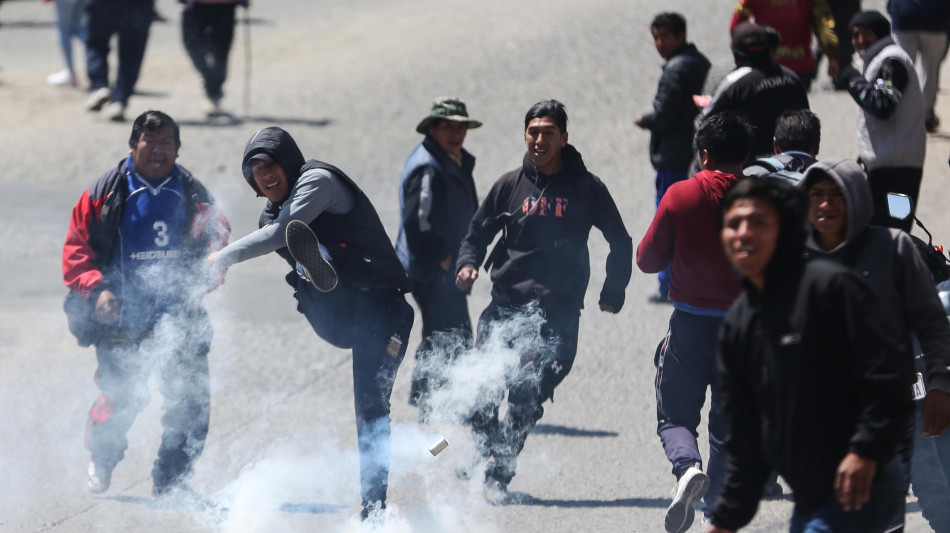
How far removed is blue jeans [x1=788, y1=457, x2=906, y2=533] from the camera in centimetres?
292

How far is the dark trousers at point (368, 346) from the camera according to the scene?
473 cm

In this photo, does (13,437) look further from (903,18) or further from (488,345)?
(903,18)

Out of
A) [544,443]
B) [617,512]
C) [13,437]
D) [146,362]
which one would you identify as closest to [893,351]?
[617,512]

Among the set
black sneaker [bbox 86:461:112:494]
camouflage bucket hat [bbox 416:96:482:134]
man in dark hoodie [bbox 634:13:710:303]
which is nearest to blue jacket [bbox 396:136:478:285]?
camouflage bucket hat [bbox 416:96:482:134]

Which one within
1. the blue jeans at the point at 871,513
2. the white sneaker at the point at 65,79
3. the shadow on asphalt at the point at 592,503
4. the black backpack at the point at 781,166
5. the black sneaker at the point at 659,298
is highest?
the black backpack at the point at 781,166

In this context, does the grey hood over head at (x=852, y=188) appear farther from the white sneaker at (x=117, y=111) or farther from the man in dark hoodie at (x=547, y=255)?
the white sneaker at (x=117, y=111)

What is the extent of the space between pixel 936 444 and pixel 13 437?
14.5 ft

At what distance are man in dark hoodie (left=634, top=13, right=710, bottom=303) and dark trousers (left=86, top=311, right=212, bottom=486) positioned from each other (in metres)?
3.16

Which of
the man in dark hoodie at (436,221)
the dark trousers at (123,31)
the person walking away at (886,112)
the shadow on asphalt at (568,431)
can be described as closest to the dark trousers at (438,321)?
the man in dark hoodie at (436,221)

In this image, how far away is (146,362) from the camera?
5.29 m

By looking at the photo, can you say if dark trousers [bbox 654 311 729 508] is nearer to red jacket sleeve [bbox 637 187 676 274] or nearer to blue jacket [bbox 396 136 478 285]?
red jacket sleeve [bbox 637 187 676 274]

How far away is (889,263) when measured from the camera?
3.34 m

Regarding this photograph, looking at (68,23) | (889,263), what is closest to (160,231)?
(889,263)

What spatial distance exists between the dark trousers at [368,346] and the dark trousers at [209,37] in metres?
6.84
